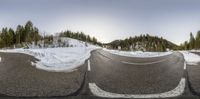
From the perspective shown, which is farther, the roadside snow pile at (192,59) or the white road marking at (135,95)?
the roadside snow pile at (192,59)

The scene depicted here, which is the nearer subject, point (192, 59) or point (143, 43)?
point (192, 59)

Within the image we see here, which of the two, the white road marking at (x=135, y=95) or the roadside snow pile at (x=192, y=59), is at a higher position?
the roadside snow pile at (x=192, y=59)

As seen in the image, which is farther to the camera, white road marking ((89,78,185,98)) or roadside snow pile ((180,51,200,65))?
roadside snow pile ((180,51,200,65))

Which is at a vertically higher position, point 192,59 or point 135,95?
point 192,59

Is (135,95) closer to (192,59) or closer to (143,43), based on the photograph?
(192,59)

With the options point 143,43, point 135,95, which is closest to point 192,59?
point 135,95

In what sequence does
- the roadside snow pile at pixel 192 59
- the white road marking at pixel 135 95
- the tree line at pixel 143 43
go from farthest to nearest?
the tree line at pixel 143 43
the roadside snow pile at pixel 192 59
the white road marking at pixel 135 95

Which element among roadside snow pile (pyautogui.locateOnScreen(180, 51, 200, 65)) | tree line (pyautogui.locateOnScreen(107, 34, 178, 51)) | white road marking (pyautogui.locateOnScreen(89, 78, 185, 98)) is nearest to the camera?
white road marking (pyautogui.locateOnScreen(89, 78, 185, 98))

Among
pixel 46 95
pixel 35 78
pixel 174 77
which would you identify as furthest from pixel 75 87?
pixel 174 77

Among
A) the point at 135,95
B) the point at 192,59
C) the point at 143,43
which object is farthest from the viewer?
the point at 143,43

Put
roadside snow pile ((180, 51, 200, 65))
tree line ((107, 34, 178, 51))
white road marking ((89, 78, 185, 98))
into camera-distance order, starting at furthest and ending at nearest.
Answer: tree line ((107, 34, 178, 51)) < roadside snow pile ((180, 51, 200, 65)) < white road marking ((89, 78, 185, 98))

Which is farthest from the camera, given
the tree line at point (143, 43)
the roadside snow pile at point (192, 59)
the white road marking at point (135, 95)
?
the tree line at point (143, 43)

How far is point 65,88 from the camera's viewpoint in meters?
6.59

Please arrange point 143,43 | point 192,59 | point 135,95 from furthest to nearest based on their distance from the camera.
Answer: point 143,43 < point 192,59 < point 135,95
